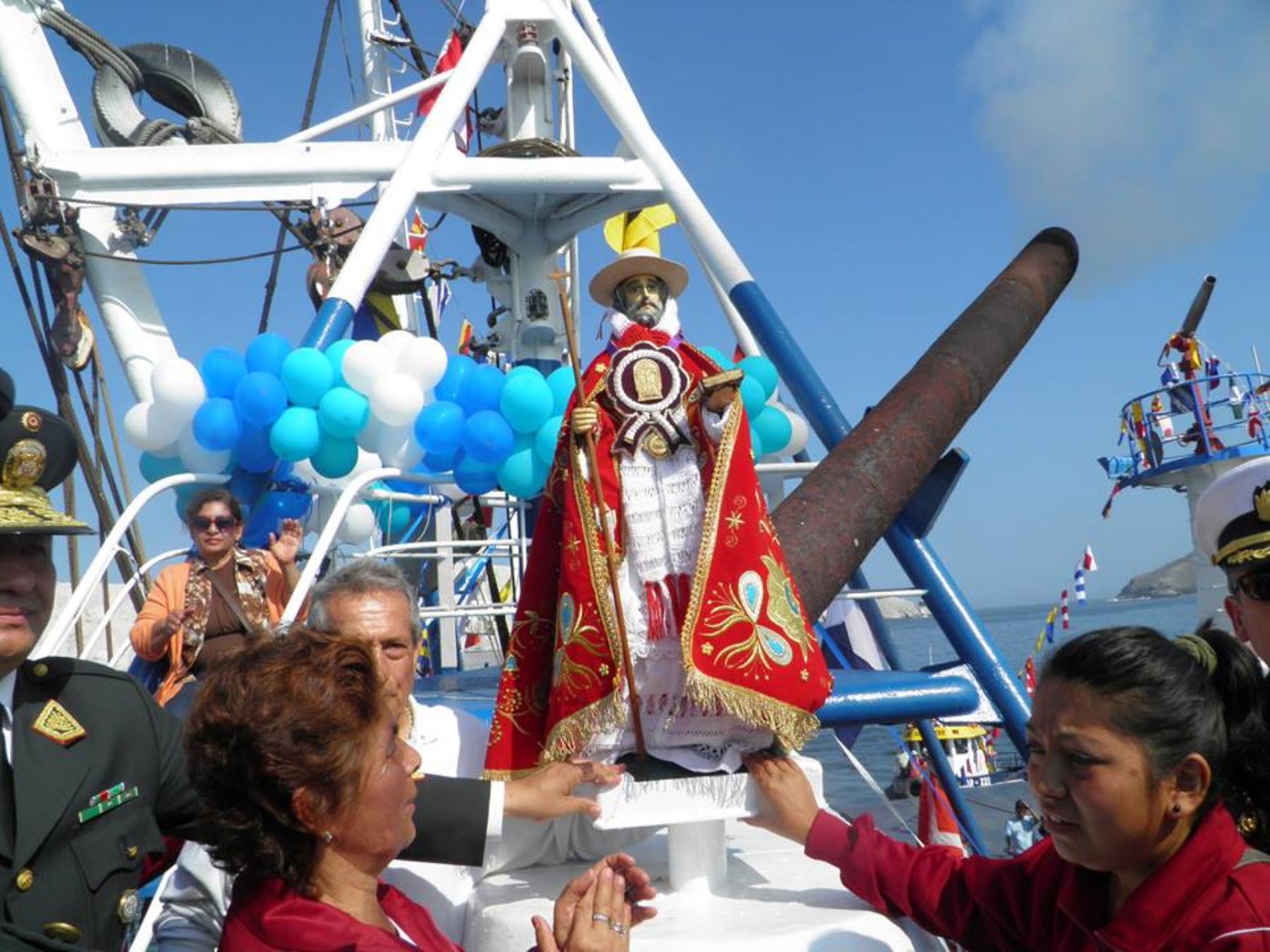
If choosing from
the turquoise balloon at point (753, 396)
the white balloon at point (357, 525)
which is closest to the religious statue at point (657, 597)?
the turquoise balloon at point (753, 396)

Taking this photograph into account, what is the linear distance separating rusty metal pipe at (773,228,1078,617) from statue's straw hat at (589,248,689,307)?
0.84 m

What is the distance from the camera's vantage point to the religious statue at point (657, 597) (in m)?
2.31

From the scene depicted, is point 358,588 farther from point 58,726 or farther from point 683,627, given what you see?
point 683,627

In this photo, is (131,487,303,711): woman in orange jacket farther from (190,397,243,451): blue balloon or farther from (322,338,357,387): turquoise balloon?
(322,338,357,387): turquoise balloon

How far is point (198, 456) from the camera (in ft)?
16.4

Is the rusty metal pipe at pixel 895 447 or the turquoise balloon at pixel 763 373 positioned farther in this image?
the turquoise balloon at pixel 763 373

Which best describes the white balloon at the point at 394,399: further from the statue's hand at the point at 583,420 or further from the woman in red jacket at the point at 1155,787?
the woman in red jacket at the point at 1155,787

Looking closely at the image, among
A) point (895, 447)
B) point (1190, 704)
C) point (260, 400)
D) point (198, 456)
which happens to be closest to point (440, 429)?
point (260, 400)

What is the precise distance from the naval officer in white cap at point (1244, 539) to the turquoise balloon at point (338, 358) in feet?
12.9

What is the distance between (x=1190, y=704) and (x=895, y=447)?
79.3 inches

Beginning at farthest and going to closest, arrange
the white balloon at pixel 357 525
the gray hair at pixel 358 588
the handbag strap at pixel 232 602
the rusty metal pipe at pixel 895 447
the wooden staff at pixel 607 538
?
1. the white balloon at pixel 357 525
2. the handbag strap at pixel 232 602
3. the rusty metal pipe at pixel 895 447
4. the wooden staff at pixel 607 538
5. the gray hair at pixel 358 588

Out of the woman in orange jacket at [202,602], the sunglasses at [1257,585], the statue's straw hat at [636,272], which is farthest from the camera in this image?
the woman in orange jacket at [202,602]

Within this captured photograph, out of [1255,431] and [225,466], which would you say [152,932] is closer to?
[225,466]

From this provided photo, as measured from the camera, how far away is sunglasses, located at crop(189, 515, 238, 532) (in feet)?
13.0
